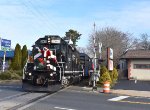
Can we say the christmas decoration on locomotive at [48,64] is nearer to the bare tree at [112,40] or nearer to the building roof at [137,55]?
the building roof at [137,55]

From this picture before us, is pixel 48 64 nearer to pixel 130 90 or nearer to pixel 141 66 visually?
pixel 130 90

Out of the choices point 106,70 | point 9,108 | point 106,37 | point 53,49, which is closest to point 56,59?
point 53,49

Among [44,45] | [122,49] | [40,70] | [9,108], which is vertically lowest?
[9,108]

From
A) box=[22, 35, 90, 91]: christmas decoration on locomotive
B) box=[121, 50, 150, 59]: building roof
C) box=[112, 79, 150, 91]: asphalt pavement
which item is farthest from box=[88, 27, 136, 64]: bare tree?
box=[22, 35, 90, 91]: christmas decoration on locomotive

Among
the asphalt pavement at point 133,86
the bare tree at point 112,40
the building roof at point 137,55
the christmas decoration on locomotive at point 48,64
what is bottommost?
the asphalt pavement at point 133,86

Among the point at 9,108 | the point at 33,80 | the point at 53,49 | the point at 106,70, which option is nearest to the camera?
the point at 9,108

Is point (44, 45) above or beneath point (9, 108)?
above

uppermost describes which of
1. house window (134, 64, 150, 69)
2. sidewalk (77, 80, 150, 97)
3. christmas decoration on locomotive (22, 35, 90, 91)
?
house window (134, 64, 150, 69)

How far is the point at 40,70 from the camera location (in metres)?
25.6

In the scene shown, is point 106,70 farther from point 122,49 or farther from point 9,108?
point 122,49

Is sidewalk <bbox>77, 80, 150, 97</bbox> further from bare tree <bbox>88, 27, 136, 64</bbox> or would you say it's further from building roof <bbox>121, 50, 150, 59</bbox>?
bare tree <bbox>88, 27, 136, 64</bbox>

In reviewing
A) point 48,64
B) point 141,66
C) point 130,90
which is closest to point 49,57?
point 48,64

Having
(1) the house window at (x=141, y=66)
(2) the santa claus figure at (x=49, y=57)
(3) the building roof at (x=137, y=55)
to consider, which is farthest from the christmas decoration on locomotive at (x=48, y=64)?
(1) the house window at (x=141, y=66)

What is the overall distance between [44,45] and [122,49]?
54960 mm
